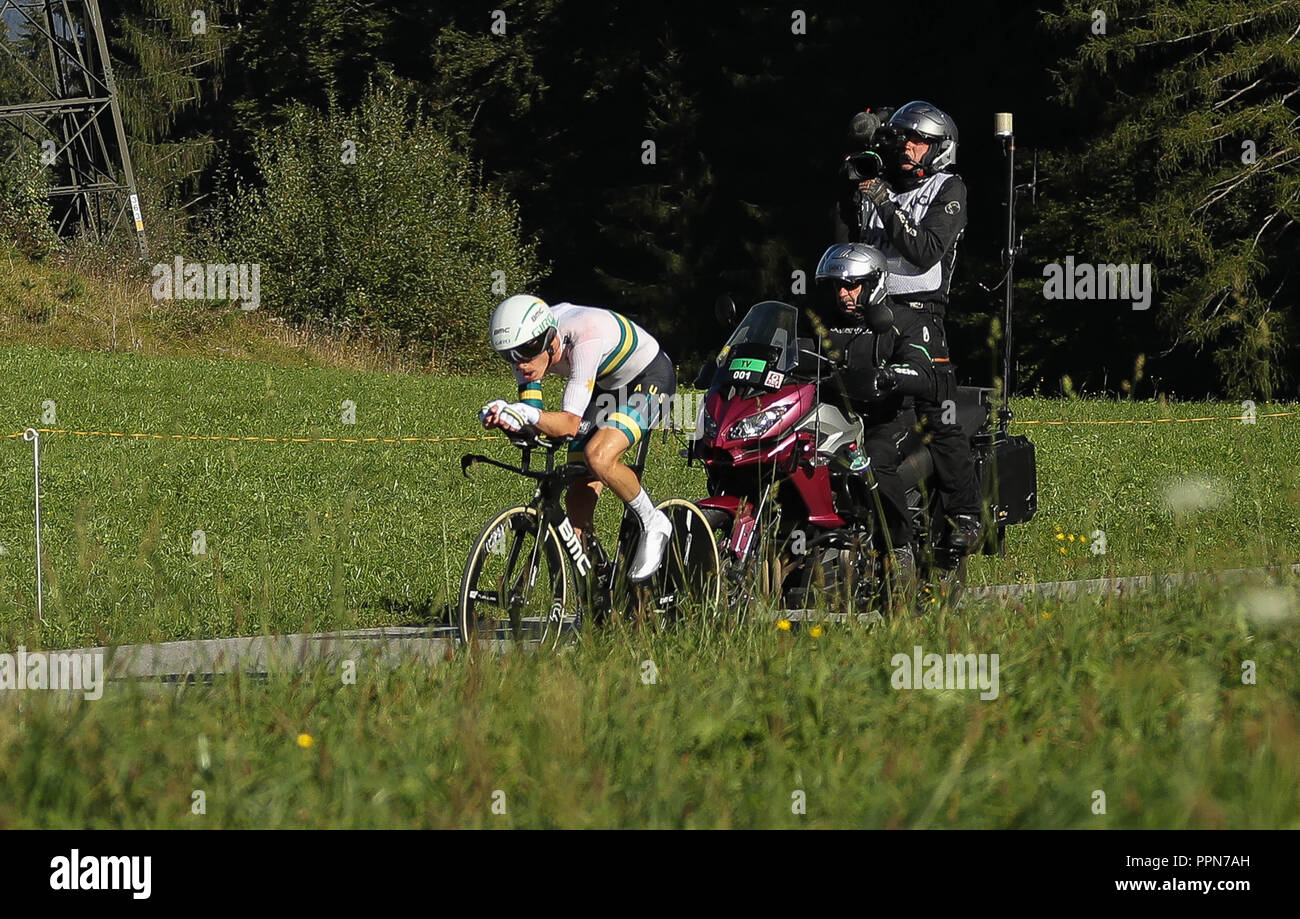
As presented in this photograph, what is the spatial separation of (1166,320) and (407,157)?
18004 mm

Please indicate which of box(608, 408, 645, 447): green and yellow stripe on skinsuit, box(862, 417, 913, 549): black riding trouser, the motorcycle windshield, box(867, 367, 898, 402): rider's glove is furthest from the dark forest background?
box(608, 408, 645, 447): green and yellow stripe on skinsuit

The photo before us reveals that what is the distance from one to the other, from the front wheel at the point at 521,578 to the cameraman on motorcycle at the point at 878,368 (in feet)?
5.58

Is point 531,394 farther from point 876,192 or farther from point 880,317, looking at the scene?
point 876,192

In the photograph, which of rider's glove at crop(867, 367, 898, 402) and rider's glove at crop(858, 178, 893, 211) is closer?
rider's glove at crop(867, 367, 898, 402)

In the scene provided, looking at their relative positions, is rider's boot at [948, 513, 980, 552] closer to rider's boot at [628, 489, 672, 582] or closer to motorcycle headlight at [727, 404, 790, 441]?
motorcycle headlight at [727, 404, 790, 441]

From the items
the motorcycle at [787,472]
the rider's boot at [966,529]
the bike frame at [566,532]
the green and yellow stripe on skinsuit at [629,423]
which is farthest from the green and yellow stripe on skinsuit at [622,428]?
the rider's boot at [966,529]

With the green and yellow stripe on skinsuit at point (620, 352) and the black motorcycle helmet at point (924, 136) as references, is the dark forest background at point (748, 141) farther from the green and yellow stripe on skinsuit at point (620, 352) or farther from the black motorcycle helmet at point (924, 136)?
the green and yellow stripe on skinsuit at point (620, 352)

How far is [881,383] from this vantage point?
318 inches

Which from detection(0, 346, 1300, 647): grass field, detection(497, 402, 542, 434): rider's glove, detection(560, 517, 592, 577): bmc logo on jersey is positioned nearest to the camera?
detection(497, 402, 542, 434): rider's glove

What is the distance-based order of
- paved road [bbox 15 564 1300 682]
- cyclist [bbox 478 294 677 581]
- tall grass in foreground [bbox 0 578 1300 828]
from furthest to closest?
cyclist [bbox 478 294 677 581], paved road [bbox 15 564 1300 682], tall grass in foreground [bbox 0 578 1300 828]

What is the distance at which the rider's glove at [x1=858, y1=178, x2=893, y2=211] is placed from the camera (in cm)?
870

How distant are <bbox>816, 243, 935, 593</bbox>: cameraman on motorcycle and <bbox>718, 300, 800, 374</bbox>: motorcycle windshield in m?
0.20
